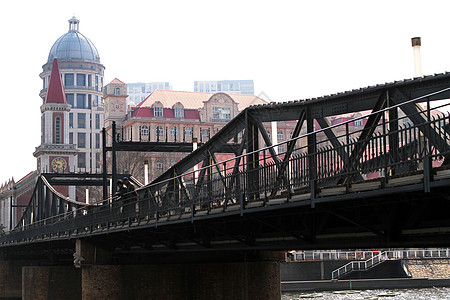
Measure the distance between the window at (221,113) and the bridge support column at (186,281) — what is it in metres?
98.1

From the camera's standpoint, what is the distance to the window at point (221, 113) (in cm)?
13091

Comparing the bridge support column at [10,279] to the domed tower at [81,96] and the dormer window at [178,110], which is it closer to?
the dormer window at [178,110]

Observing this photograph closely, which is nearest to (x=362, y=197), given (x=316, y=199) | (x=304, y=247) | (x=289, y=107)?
(x=316, y=199)

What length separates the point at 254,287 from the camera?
29.8 m

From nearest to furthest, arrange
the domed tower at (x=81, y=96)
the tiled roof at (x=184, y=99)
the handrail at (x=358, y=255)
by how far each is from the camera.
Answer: the handrail at (x=358, y=255) → the tiled roof at (x=184, y=99) → the domed tower at (x=81, y=96)

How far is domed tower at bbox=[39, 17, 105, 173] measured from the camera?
18938 cm

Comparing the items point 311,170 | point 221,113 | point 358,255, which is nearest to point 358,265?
point 358,255

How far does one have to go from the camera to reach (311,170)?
17.3 m

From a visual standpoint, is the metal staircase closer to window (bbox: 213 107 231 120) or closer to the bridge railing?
the bridge railing

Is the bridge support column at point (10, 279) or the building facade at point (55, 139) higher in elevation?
the building facade at point (55, 139)

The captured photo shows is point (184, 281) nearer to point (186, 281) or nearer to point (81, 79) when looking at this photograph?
point (186, 281)

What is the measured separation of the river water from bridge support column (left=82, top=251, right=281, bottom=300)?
91.2ft

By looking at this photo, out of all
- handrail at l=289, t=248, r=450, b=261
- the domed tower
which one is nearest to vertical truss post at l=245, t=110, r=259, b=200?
handrail at l=289, t=248, r=450, b=261

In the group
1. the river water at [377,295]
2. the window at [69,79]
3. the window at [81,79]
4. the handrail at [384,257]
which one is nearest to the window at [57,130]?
the handrail at [384,257]
